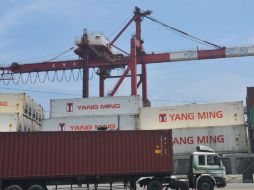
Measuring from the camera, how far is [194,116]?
42719mm

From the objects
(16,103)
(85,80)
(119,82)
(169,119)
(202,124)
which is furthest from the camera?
(119,82)

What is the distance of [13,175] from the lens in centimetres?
2225

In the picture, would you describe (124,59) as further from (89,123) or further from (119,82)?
(89,123)

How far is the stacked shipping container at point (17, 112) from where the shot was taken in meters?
38.4

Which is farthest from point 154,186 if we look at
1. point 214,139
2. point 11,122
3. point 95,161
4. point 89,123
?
point 89,123

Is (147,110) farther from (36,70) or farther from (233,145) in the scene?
(36,70)

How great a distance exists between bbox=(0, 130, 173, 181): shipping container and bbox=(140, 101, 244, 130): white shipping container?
19775 millimetres

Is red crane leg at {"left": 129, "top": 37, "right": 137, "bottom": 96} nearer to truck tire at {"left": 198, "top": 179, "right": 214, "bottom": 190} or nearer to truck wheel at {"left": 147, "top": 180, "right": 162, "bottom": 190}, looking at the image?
truck tire at {"left": 198, "top": 179, "right": 214, "bottom": 190}

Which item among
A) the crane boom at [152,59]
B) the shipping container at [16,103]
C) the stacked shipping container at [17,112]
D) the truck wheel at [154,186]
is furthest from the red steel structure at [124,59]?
the truck wheel at [154,186]

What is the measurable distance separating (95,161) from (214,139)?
2036cm

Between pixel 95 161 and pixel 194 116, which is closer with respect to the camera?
pixel 95 161

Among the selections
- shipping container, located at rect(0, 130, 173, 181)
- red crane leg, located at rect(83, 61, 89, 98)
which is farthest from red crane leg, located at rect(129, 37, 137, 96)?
shipping container, located at rect(0, 130, 173, 181)

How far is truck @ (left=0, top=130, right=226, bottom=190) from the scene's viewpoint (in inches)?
883

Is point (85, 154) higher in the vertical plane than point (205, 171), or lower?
higher
